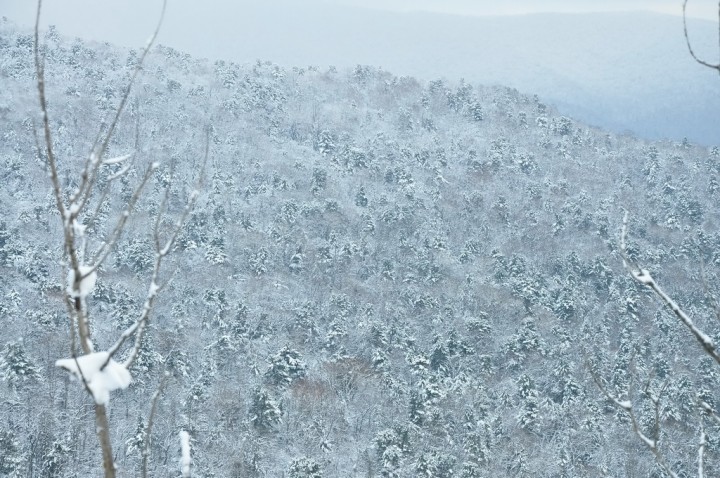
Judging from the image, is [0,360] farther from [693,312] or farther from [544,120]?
[544,120]

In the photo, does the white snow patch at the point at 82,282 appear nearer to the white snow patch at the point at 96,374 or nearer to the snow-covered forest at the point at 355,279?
the white snow patch at the point at 96,374

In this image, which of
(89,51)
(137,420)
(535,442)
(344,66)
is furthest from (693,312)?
(89,51)

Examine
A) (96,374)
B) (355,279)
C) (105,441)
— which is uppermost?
(96,374)

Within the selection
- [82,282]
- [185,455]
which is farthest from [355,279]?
[185,455]

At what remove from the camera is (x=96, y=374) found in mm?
1969

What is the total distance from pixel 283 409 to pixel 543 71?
8031 centimetres

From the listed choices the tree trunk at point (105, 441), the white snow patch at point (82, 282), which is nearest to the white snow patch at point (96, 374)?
the tree trunk at point (105, 441)

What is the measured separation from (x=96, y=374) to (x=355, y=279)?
133 feet

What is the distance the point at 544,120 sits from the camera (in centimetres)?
6681

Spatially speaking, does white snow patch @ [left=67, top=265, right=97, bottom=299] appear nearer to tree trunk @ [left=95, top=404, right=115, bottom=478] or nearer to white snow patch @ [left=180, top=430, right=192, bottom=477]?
tree trunk @ [left=95, top=404, right=115, bottom=478]

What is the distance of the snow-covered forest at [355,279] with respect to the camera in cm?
2861

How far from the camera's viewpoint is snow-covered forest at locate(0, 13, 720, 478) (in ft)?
93.9

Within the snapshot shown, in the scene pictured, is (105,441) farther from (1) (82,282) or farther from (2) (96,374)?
(1) (82,282)

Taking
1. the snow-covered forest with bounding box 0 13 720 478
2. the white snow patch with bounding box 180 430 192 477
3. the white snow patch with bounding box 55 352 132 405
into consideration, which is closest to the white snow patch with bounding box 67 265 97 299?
the white snow patch with bounding box 55 352 132 405
